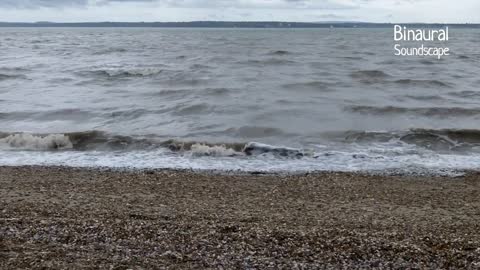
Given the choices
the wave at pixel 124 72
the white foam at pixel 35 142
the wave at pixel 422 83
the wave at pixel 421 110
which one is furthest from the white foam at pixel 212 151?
the wave at pixel 124 72

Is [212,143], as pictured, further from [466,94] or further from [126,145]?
[466,94]

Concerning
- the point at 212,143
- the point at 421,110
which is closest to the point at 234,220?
the point at 212,143

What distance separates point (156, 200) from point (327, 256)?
10.4 feet

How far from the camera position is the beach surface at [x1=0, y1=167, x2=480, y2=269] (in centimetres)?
508

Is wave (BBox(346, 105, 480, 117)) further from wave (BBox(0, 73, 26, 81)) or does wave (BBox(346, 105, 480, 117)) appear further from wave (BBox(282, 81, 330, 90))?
wave (BBox(0, 73, 26, 81))

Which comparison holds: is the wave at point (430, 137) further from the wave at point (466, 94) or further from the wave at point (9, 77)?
the wave at point (9, 77)

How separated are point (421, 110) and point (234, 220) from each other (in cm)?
1237

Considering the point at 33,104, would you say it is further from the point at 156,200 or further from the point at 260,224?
the point at 260,224

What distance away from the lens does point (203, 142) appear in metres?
12.5

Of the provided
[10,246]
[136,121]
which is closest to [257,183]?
[10,246]

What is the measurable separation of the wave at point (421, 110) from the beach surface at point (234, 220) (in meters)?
7.06

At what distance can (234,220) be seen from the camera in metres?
6.44

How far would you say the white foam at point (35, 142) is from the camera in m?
12.4

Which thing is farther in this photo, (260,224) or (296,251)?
(260,224)
